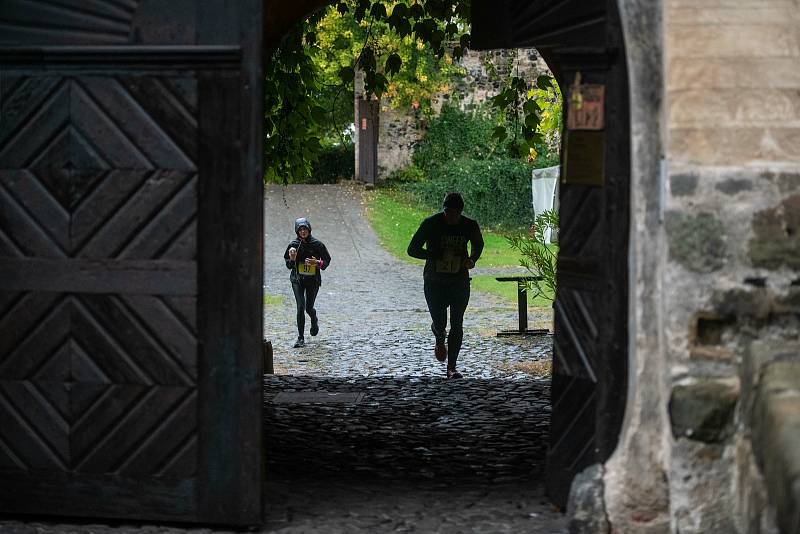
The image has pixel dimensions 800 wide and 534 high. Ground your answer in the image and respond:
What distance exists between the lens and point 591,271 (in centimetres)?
492

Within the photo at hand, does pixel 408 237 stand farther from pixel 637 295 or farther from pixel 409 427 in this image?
pixel 637 295

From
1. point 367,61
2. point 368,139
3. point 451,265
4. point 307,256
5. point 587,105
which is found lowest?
point 307,256

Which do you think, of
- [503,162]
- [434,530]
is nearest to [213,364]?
[434,530]

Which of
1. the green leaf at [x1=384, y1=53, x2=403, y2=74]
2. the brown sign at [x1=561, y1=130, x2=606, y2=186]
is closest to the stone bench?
the brown sign at [x1=561, y1=130, x2=606, y2=186]

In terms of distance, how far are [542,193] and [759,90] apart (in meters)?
19.6

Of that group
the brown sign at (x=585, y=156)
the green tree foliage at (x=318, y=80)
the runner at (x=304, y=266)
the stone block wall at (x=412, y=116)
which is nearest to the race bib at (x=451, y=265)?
the green tree foliage at (x=318, y=80)

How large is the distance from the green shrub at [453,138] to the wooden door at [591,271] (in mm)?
22441

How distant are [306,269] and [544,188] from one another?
12.0m

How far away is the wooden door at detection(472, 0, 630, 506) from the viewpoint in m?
4.54

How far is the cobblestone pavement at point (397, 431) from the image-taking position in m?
5.04

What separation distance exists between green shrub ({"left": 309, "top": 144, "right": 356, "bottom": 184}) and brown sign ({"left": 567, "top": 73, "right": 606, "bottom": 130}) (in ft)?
85.0

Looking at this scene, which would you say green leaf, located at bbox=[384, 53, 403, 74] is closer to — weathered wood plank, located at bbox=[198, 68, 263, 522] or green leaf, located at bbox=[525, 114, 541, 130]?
green leaf, located at bbox=[525, 114, 541, 130]

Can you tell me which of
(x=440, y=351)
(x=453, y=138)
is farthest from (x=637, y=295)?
(x=453, y=138)

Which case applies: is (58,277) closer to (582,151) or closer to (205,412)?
(205,412)
